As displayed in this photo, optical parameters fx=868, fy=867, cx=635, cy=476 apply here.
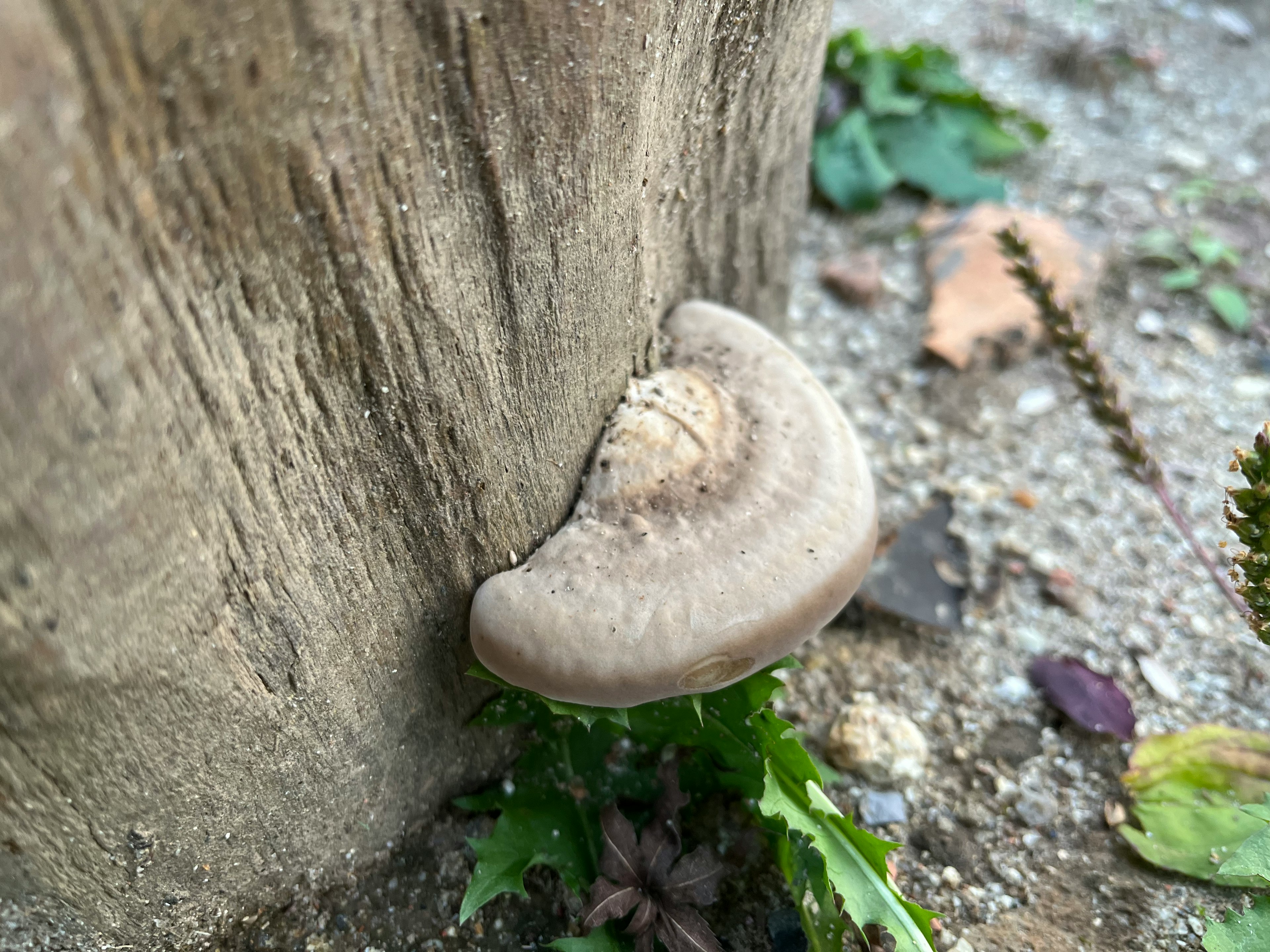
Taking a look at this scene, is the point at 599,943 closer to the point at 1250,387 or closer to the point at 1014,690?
the point at 1014,690

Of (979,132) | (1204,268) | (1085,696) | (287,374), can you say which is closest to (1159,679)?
(1085,696)

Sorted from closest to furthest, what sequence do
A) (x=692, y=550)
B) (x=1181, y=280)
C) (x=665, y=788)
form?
(x=692, y=550) < (x=665, y=788) < (x=1181, y=280)

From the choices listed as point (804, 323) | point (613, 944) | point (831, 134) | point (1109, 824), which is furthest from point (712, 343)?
point (831, 134)

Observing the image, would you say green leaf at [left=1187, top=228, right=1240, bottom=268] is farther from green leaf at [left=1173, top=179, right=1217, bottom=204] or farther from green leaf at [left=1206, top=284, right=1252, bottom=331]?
green leaf at [left=1173, top=179, right=1217, bottom=204]

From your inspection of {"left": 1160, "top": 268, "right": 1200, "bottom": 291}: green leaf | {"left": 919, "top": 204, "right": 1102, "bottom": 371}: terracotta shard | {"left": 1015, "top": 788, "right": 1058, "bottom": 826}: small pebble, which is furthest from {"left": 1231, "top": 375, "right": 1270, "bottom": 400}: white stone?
{"left": 1015, "top": 788, "right": 1058, "bottom": 826}: small pebble

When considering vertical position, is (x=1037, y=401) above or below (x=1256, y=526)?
below
